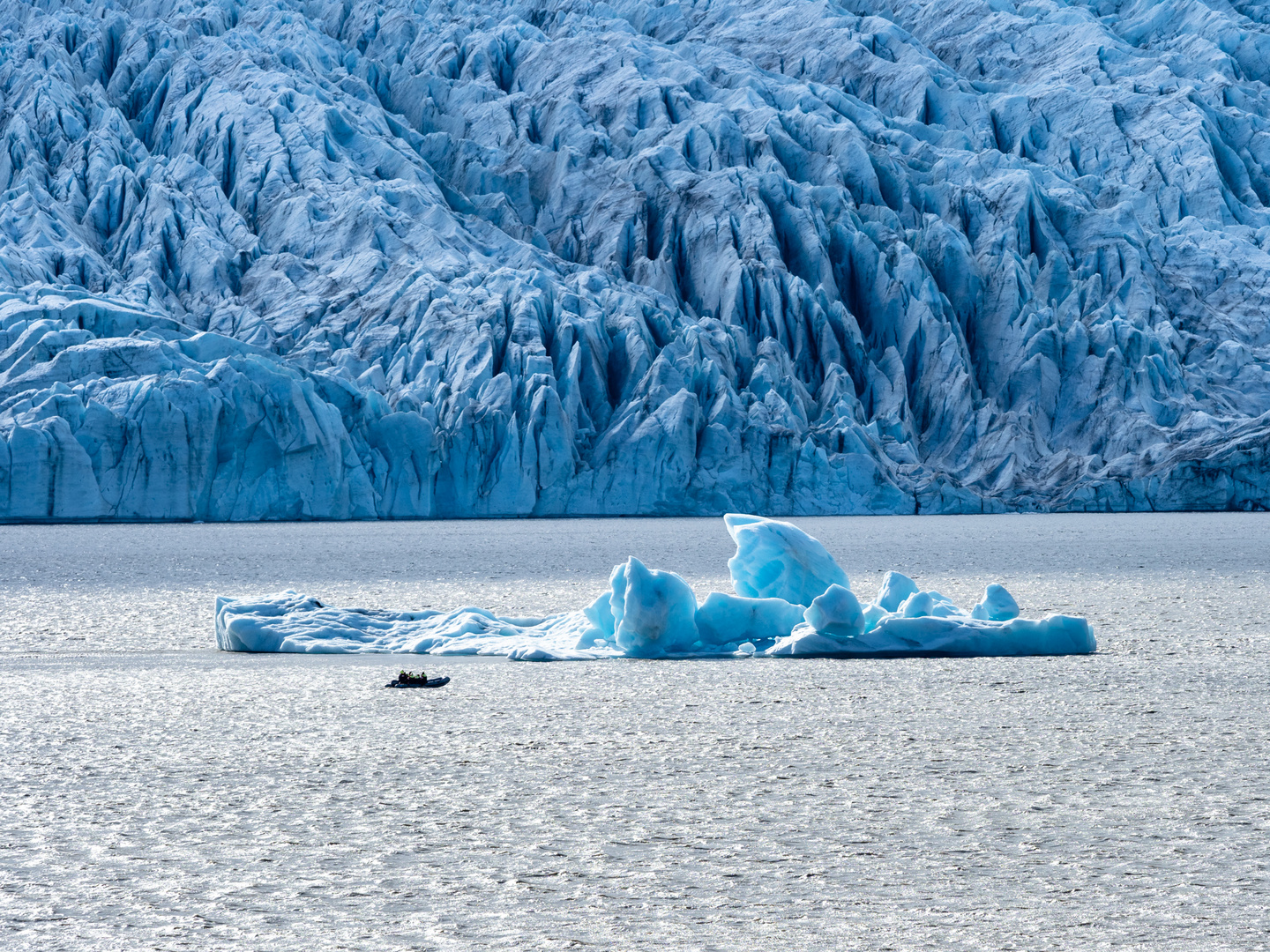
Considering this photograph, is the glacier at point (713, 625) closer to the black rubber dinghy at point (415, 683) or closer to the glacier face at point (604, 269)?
the black rubber dinghy at point (415, 683)

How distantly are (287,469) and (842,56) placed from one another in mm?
40898

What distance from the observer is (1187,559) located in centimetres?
3084

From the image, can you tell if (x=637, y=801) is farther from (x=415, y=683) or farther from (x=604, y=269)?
(x=604, y=269)

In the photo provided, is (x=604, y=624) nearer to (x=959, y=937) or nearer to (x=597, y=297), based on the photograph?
(x=959, y=937)

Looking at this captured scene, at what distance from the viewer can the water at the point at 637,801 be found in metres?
4.37

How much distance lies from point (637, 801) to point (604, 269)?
5120 centimetres

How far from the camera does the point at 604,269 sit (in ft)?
185

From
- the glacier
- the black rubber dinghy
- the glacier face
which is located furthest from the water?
the glacier face

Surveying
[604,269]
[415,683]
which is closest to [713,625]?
[415,683]

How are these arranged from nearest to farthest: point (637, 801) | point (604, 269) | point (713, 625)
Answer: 1. point (637, 801)
2. point (713, 625)
3. point (604, 269)

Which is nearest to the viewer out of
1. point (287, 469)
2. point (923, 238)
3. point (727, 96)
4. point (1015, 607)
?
point (1015, 607)

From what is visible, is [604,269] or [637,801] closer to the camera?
[637,801]

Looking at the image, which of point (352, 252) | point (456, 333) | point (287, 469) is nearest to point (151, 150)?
point (352, 252)

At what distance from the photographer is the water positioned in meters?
4.37
